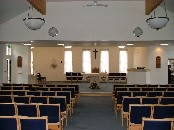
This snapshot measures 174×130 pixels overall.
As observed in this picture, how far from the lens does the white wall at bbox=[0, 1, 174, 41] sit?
1306 cm

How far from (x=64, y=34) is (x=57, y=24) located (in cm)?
54

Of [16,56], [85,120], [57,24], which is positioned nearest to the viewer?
[85,120]

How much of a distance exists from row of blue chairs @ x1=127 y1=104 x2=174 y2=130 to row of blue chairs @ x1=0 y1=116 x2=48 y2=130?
2.35 metres

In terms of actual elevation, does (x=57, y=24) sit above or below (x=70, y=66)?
above

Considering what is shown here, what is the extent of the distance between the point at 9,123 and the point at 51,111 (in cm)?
166

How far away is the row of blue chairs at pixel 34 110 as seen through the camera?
648 cm

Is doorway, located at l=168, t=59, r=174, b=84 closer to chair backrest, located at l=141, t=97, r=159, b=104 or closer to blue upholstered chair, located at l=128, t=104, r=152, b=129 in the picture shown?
chair backrest, located at l=141, t=97, r=159, b=104

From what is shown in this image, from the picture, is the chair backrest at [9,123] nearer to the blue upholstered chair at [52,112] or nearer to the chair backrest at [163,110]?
the blue upholstered chair at [52,112]

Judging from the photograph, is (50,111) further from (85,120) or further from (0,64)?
(0,64)

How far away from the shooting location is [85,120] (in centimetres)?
891

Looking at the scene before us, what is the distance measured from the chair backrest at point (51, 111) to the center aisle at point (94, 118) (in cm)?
138

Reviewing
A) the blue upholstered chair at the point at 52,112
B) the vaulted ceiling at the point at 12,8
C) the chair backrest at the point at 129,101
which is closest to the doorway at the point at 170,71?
the vaulted ceiling at the point at 12,8

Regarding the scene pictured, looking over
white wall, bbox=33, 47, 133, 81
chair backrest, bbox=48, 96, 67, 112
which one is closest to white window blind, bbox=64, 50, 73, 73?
white wall, bbox=33, 47, 133, 81

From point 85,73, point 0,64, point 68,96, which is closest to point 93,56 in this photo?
point 85,73
